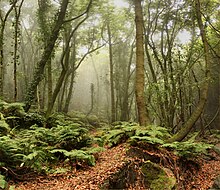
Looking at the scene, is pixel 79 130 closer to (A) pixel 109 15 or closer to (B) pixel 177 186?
(B) pixel 177 186

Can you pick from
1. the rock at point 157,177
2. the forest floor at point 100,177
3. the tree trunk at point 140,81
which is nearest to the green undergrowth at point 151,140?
the forest floor at point 100,177

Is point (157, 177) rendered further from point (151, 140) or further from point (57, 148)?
point (57, 148)

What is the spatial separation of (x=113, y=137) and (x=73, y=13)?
12.2 m

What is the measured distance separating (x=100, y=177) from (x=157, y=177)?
1.50 meters

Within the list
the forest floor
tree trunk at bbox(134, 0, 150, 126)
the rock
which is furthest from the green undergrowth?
the rock

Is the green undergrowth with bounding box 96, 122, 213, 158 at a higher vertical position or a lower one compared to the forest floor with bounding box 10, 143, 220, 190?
higher

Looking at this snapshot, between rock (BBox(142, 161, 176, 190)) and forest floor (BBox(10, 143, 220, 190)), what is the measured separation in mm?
338

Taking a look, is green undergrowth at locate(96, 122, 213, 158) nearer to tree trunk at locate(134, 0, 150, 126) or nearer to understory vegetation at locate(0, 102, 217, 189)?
understory vegetation at locate(0, 102, 217, 189)

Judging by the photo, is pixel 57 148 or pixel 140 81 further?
pixel 140 81

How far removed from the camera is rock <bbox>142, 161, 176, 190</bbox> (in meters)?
5.45

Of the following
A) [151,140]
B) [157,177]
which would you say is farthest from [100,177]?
[151,140]

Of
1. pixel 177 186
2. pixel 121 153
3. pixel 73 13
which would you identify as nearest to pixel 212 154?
pixel 177 186

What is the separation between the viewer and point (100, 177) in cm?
514

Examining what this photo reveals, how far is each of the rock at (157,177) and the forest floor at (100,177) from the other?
0.34 metres
